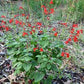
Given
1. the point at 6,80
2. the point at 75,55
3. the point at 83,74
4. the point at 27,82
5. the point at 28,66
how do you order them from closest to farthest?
1. the point at 28,66
2. the point at 27,82
3. the point at 6,80
4. the point at 83,74
5. the point at 75,55

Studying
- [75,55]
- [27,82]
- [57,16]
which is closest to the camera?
[27,82]

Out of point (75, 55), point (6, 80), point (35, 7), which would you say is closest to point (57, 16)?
point (35, 7)

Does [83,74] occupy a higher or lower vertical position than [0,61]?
lower

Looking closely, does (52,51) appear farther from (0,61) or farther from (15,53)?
(0,61)

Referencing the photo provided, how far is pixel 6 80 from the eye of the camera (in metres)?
2.29

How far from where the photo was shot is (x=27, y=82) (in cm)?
215

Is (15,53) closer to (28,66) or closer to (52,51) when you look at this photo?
(28,66)

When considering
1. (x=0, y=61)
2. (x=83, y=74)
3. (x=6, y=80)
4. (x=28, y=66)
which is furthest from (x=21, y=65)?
(x=83, y=74)

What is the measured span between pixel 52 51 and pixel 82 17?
3976 mm

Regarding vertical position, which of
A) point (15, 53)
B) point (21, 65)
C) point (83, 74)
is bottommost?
point (83, 74)

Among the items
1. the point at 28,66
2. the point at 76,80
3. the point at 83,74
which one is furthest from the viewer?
the point at 83,74

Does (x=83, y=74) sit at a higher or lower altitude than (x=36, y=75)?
lower

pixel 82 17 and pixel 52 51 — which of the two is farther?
pixel 82 17

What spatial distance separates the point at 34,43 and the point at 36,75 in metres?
0.37
